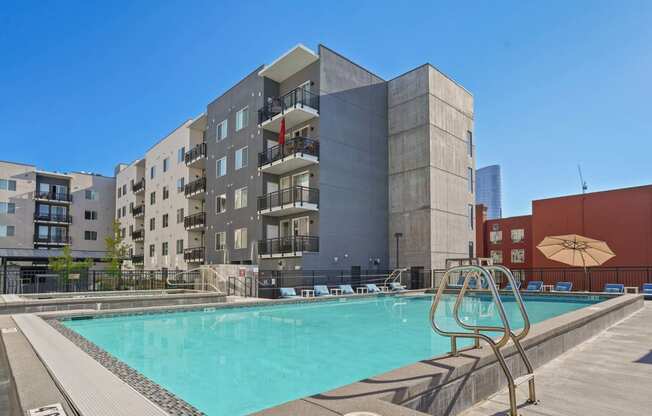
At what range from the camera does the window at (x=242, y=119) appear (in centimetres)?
2623

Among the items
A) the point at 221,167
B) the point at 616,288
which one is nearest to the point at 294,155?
the point at 221,167

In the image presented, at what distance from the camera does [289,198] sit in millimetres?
22266

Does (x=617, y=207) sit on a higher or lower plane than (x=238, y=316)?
higher

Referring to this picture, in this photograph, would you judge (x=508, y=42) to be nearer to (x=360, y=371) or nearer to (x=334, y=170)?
(x=334, y=170)

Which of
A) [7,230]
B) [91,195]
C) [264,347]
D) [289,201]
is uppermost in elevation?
[91,195]

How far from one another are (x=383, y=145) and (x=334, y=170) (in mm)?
5033

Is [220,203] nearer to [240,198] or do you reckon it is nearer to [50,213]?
[240,198]

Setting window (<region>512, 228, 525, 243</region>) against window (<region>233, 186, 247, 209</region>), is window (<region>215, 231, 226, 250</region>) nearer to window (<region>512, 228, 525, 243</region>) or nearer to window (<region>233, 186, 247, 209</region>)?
window (<region>233, 186, 247, 209</region>)

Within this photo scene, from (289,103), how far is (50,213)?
34.3 meters

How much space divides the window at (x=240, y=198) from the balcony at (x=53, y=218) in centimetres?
2836

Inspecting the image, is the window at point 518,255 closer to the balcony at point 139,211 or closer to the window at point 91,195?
the balcony at point 139,211

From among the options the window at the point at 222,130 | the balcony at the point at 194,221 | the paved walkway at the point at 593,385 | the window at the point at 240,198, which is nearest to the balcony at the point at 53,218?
the balcony at the point at 194,221

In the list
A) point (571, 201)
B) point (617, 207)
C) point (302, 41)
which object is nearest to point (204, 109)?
point (302, 41)

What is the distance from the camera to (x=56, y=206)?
4412 cm
